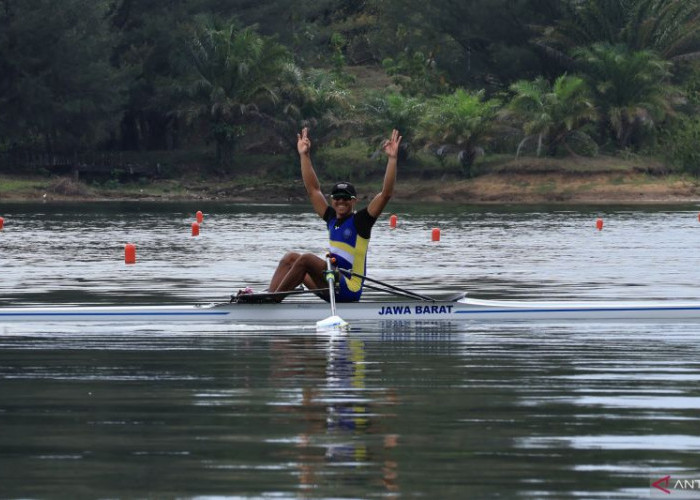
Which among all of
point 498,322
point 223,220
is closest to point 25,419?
point 498,322

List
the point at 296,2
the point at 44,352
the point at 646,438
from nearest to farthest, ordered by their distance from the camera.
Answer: the point at 646,438 → the point at 44,352 → the point at 296,2

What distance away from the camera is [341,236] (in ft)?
59.6

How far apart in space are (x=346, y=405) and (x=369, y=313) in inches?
261

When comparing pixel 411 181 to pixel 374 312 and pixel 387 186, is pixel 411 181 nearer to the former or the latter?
pixel 374 312

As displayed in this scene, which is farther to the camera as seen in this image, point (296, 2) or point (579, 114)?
point (296, 2)

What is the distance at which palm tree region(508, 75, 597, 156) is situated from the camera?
78.6m

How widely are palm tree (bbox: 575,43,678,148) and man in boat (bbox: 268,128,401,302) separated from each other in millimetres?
61557

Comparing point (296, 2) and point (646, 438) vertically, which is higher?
point (296, 2)

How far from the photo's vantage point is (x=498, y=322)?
1881 centimetres

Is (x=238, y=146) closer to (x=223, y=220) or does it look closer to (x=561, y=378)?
(x=223, y=220)

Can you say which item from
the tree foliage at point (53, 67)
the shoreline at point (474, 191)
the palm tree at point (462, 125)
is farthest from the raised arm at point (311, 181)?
the tree foliage at point (53, 67)

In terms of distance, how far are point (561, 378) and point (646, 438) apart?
3170 mm

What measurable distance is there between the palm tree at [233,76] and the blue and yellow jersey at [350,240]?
63.7 meters

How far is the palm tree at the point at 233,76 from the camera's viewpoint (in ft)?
269
